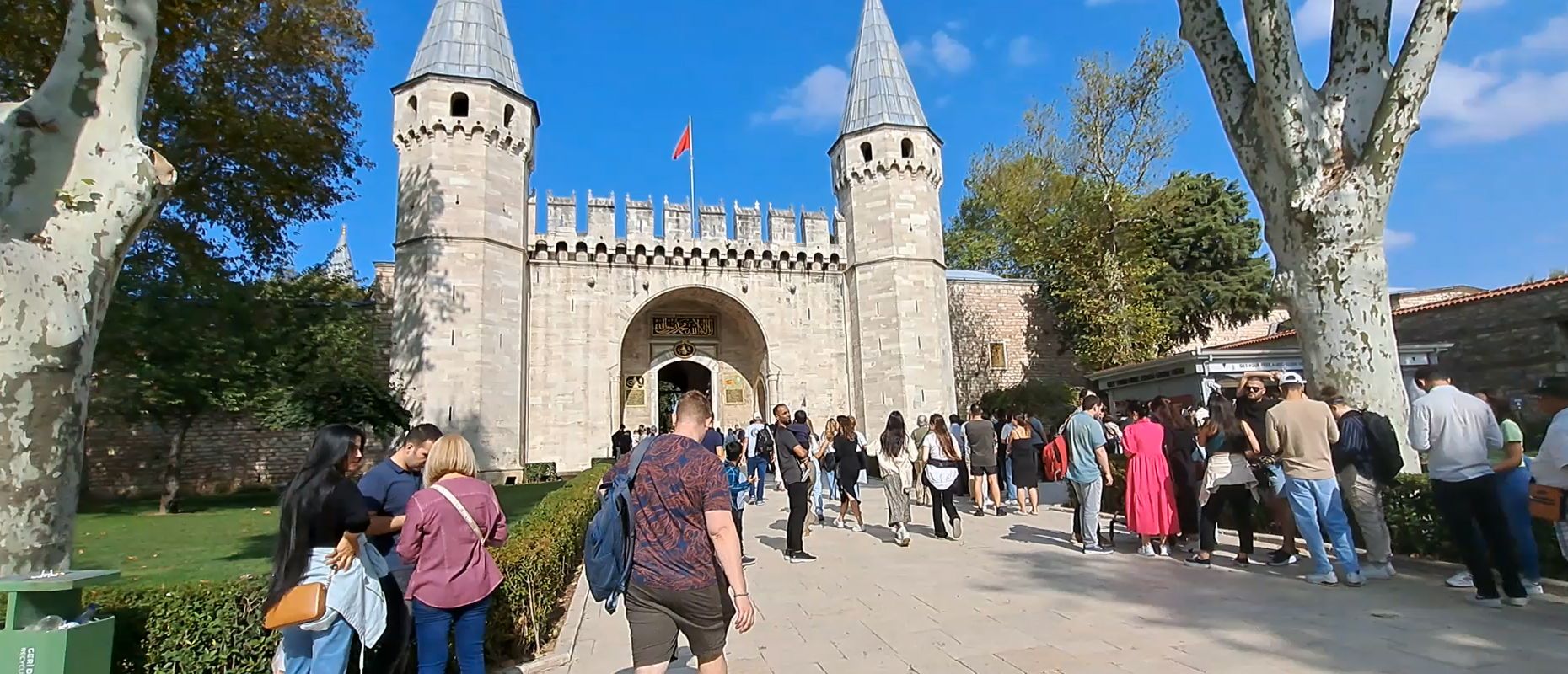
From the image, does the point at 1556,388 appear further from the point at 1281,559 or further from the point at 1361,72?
the point at 1361,72

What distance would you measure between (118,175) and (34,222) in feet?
1.64

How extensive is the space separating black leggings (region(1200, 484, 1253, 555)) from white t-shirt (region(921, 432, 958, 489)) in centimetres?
232

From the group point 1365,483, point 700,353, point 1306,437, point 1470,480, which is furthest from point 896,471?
point 700,353

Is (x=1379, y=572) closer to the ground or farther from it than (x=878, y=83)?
closer to the ground

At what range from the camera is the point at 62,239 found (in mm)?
4414

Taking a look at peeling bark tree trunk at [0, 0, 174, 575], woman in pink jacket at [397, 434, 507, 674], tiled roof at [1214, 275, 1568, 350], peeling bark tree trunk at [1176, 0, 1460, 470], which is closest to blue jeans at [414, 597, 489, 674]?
woman in pink jacket at [397, 434, 507, 674]

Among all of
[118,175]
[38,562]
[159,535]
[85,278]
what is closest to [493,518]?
[38,562]

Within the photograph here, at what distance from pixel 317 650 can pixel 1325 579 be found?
601 centimetres

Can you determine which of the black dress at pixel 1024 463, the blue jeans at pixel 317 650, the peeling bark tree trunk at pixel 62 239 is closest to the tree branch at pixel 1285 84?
the black dress at pixel 1024 463

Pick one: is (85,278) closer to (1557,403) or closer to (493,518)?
(493,518)

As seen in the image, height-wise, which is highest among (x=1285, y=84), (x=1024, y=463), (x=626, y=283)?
(x=626, y=283)

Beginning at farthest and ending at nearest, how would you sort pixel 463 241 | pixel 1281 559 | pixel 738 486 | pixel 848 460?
pixel 463 241 < pixel 848 460 < pixel 738 486 < pixel 1281 559

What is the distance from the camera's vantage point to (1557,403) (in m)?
4.36

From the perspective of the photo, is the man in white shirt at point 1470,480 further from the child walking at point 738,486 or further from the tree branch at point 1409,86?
the child walking at point 738,486
